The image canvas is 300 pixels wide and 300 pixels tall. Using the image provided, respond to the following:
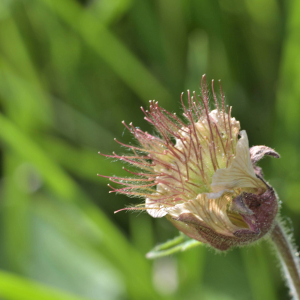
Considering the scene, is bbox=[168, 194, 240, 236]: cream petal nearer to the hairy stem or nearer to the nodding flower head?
the nodding flower head

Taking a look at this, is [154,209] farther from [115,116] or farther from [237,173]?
[115,116]

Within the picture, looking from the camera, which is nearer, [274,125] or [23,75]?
[274,125]

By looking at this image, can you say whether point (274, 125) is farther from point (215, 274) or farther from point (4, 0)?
point (4, 0)

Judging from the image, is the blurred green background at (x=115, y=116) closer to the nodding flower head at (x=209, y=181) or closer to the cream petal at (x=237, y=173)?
the nodding flower head at (x=209, y=181)

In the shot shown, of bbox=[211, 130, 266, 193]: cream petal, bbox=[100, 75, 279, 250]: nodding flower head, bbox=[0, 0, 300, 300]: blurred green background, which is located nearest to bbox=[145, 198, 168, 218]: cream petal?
bbox=[100, 75, 279, 250]: nodding flower head

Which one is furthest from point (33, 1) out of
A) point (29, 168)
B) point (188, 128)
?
point (188, 128)

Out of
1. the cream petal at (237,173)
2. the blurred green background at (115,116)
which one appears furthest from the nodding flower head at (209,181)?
the blurred green background at (115,116)
